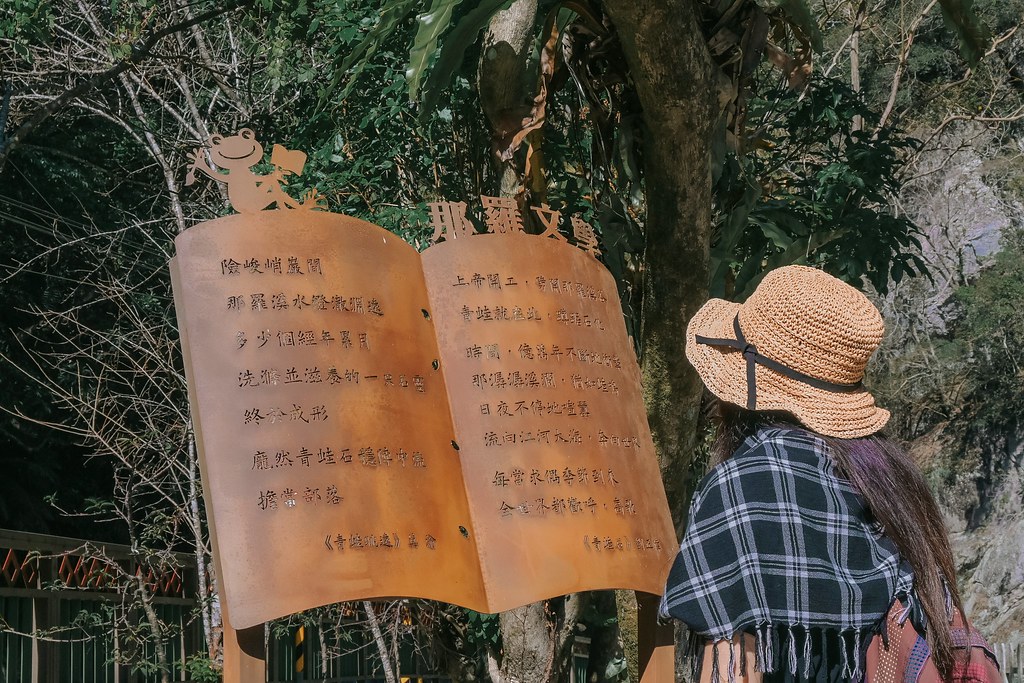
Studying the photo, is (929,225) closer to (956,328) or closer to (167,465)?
(956,328)

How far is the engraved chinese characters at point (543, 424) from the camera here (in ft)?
9.36

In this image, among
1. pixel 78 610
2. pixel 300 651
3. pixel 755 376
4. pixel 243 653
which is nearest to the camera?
pixel 755 376

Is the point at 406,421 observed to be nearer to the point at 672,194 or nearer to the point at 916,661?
the point at 916,661

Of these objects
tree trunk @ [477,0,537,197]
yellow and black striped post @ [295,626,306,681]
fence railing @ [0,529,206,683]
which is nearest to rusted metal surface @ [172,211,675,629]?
tree trunk @ [477,0,537,197]

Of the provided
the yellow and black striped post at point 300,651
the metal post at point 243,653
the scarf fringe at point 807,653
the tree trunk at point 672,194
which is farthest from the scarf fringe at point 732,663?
the yellow and black striped post at point 300,651

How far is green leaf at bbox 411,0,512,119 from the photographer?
4.07 metres

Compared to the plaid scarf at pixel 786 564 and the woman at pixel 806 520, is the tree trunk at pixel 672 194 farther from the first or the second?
the plaid scarf at pixel 786 564

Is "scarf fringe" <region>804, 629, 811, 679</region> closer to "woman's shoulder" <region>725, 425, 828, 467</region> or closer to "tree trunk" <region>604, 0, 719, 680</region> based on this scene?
"woman's shoulder" <region>725, 425, 828, 467</region>

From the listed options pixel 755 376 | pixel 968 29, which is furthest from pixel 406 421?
pixel 968 29

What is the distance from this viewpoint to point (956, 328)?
18375 millimetres

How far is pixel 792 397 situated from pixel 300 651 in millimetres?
8015

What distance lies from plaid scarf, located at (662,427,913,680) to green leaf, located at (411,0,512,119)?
8.06 ft

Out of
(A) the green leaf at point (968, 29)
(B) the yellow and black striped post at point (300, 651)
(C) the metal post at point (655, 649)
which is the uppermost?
(A) the green leaf at point (968, 29)

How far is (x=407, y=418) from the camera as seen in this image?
9.09 ft
